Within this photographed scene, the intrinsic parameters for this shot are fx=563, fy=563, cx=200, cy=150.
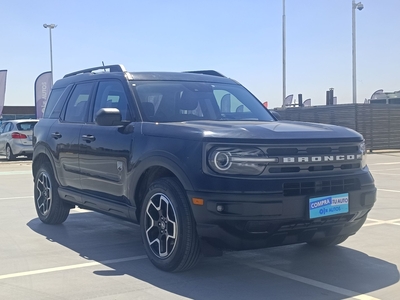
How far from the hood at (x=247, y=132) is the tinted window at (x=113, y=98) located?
0.56 m

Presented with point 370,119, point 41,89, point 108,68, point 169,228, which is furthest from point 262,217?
point 41,89

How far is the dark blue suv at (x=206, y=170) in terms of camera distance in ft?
15.0

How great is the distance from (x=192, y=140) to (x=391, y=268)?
7.33 feet

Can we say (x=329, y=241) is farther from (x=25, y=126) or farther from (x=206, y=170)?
(x=25, y=126)

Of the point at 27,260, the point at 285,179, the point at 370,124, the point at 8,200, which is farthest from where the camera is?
the point at 370,124

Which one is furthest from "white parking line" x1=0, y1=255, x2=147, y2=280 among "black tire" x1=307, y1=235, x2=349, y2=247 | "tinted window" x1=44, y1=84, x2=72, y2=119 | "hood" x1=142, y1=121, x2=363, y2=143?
"tinted window" x1=44, y1=84, x2=72, y2=119

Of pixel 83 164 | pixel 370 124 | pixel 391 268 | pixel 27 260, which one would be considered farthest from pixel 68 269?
pixel 370 124

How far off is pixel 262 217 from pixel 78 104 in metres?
3.38

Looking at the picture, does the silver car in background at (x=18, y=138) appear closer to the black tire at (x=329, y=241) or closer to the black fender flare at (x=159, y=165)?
the black fender flare at (x=159, y=165)

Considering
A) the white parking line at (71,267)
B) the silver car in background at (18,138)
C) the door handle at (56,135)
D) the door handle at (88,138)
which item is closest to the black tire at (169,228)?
the white parking line at (71,267)

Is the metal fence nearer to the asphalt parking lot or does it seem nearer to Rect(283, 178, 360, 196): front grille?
the asphalt parking lot

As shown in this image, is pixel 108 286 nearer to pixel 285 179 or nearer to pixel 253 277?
pixel 253 277

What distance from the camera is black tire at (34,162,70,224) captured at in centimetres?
739

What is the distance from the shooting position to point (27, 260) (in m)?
5.68
